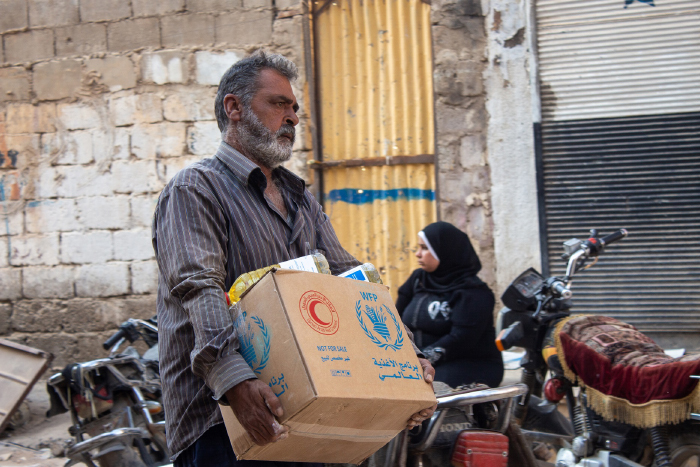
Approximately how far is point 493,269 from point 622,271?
1059 mm

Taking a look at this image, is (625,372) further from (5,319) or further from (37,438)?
(5,319)

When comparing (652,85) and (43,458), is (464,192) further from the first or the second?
(43,458)

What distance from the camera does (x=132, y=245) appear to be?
20.9 feet

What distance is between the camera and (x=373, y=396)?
1566mm

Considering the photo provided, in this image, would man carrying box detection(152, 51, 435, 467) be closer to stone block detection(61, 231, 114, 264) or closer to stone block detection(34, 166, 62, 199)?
stone block detection(61, 231, 114, 264)

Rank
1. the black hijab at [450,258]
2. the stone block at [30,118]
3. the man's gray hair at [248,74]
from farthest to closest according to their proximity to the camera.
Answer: the stone block at [30,118] < the black hijab at [450,258] < the man's gray hair at [248,74]

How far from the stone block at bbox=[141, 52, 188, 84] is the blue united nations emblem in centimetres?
511

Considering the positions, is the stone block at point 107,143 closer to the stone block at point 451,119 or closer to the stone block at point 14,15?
the stone block at point 14,15

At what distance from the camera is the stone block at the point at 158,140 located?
20.7ft

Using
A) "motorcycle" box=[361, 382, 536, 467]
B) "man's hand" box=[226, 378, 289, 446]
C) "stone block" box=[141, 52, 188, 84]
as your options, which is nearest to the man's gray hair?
"man's hand" box=[226, 378, 289, 446]

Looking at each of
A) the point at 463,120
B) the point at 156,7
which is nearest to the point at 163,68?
the point at 156,7

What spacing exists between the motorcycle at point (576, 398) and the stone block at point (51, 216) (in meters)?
4.53

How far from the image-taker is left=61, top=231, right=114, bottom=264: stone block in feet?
21.1

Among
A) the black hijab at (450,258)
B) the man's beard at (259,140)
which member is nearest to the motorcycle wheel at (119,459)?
the black hijab at (450,258)
